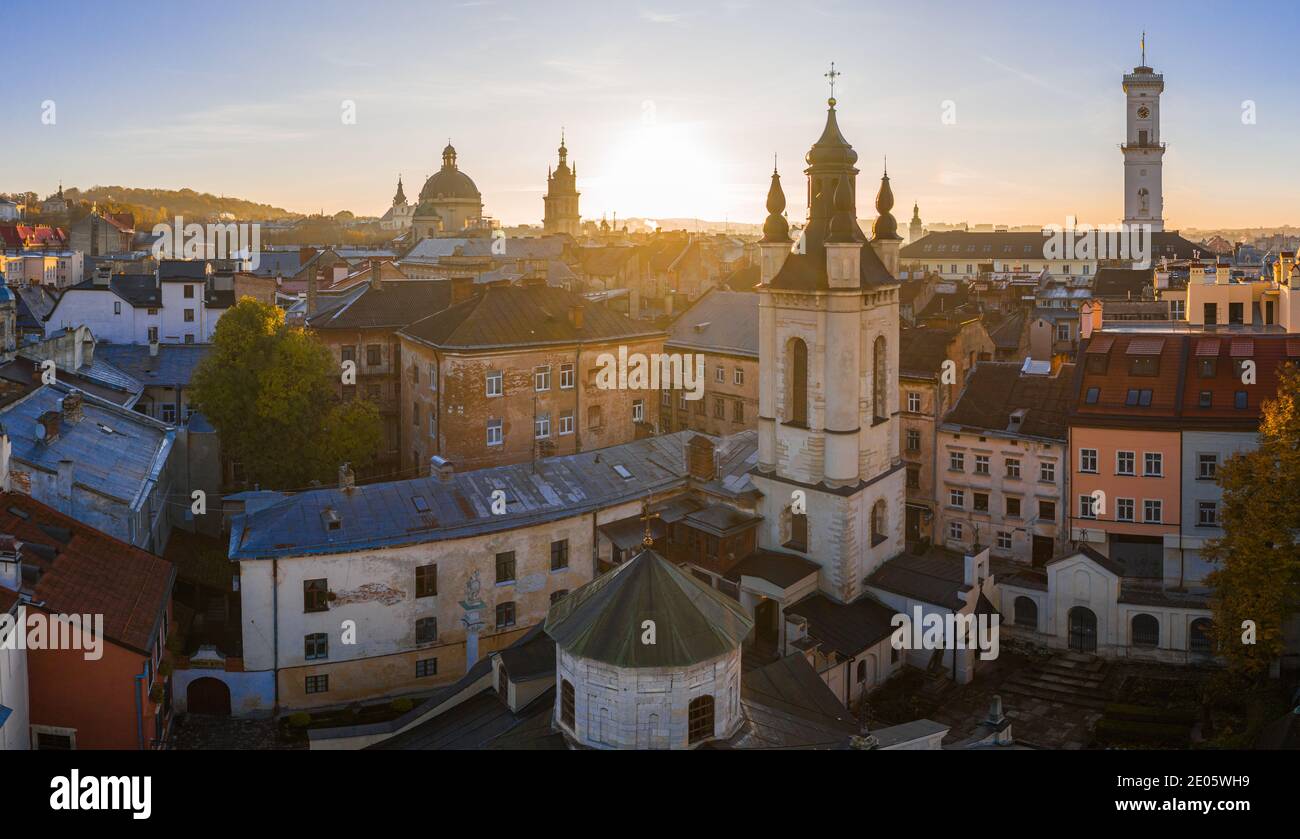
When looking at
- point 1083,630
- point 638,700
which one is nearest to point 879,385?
point 1083,630

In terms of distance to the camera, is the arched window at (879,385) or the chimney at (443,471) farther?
the arched window at (879,385)

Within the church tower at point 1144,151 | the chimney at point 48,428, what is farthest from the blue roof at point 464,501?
the church tower at point 1144,151

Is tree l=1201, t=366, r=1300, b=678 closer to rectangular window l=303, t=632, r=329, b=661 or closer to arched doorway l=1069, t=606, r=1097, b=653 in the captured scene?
arched doorway l=1069, t=606, r=1097, b=653

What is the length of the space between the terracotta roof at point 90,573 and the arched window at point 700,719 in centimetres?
1347

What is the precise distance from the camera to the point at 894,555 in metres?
40.3

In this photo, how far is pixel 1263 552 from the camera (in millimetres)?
32688

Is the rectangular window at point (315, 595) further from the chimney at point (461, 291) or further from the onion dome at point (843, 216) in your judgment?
the chimney at point (461, 291)

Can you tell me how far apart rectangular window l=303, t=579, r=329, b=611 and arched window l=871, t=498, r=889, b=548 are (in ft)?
64.4

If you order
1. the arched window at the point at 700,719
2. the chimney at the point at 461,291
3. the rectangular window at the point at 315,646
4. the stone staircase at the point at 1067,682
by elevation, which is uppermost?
the chimney at the point at 461,291

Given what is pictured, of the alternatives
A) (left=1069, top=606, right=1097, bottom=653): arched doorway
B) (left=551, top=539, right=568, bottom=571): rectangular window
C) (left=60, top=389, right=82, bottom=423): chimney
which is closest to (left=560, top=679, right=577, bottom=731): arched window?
(left=551, top=539, right=568, bottom=571): rectangular window

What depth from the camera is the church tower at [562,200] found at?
502 ft
